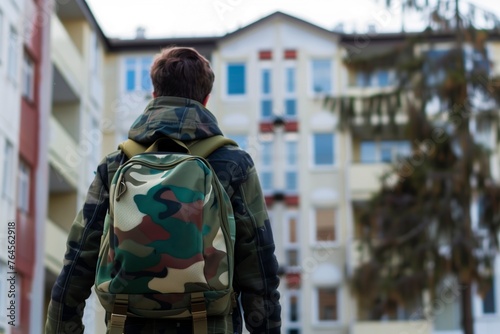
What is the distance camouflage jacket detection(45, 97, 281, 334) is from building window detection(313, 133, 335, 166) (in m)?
46.7

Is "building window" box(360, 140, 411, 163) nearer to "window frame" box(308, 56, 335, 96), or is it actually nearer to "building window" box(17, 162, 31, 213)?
"window frame" box(308, 56, 335, 96)

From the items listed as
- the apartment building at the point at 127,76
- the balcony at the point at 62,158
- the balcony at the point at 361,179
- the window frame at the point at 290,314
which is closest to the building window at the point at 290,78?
the apartment building at the point at 127,76

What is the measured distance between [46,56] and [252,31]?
17.8 meters

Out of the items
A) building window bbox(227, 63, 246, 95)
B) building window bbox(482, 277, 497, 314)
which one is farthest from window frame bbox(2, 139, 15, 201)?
building window bbox(482, 277, 497, 314)

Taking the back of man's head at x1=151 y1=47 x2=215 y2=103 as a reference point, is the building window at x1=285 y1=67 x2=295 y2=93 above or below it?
above

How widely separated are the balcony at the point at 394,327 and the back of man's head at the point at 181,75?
43040mm

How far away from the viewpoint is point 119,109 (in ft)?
165

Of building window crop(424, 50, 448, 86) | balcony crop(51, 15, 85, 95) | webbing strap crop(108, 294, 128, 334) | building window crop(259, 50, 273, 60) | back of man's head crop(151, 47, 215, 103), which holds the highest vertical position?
building window crop(259, 50, 273, 60)

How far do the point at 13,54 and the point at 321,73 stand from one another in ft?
72.8

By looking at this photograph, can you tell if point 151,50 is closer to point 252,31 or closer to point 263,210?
point 252,31

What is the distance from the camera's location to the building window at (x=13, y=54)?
3119cm

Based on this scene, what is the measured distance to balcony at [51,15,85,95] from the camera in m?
37.9

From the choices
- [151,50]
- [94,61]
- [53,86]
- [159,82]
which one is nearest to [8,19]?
[53,86]

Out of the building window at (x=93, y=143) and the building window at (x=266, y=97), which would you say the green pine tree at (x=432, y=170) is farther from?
the building window at (x=266, y=97)
